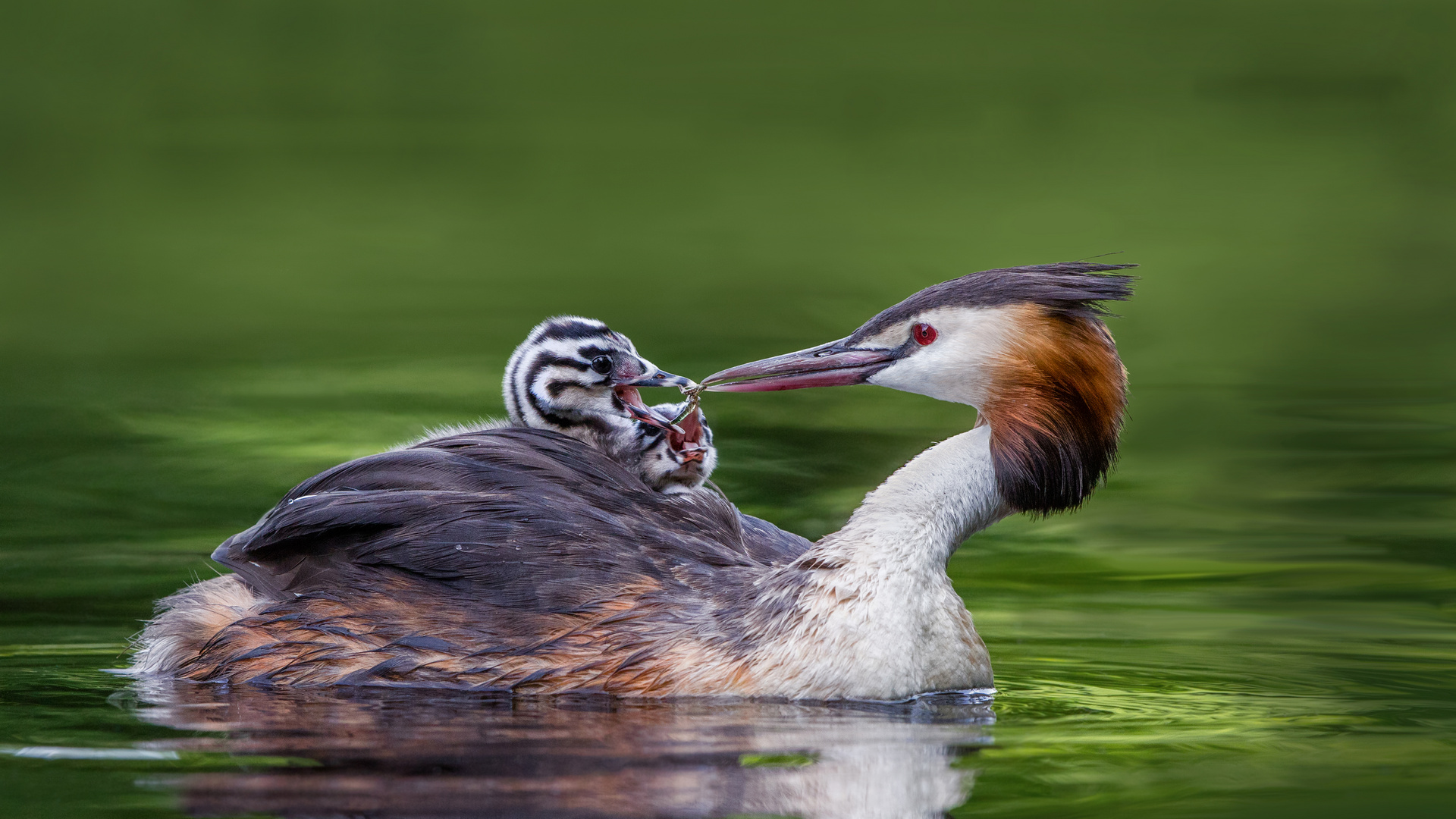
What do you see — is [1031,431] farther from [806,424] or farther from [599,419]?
[806,424]

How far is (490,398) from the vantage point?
475 inches

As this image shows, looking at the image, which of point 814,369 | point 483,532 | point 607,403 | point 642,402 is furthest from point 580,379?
point 814,369

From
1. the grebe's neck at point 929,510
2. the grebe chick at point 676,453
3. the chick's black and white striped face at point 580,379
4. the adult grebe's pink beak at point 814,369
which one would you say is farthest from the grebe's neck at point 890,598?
the chick's black and white striped face at point 580,379

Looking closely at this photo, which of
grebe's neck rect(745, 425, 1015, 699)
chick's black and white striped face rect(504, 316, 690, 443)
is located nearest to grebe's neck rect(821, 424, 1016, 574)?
grebe's neck rect(745, 425, 1015, 699)

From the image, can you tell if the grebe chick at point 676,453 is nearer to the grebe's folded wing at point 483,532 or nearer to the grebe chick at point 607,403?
the grebe chick at point 607,403

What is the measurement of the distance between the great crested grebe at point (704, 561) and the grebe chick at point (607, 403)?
0.61 meters

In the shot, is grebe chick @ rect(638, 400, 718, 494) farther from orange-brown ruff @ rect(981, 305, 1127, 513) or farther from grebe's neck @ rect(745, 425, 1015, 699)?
orange-brown ruff @ rect(981, 305, 1127, 513)

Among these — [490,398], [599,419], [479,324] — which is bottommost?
[599,419]

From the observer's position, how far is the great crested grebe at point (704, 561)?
6.86m

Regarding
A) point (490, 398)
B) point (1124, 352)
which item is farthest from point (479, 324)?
point (1124, 352)

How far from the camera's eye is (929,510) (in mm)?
6992

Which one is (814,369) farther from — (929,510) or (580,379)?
(580,379)

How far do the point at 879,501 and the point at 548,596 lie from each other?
119cm

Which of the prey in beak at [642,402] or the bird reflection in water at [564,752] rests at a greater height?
the prey in beak at [642,402]
